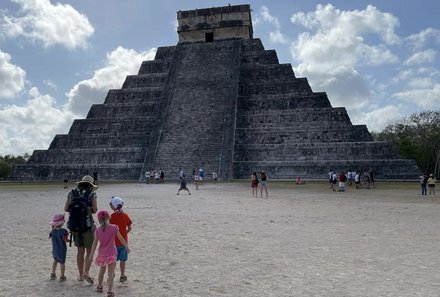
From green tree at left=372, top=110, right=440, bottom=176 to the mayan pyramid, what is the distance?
15.8m

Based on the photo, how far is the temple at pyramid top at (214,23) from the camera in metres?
39.1

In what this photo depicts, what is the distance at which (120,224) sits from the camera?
18.5 ft

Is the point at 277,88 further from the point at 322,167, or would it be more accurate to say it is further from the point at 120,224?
the point at 120,224

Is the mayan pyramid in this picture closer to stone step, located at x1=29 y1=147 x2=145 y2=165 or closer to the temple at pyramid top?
stone step, located at x1=29 y1=147 x2=145 y2=165

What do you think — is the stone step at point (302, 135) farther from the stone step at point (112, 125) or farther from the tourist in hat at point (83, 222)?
the tourist in hat at point (83, 222)

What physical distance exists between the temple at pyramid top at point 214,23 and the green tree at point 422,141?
61.0 feet

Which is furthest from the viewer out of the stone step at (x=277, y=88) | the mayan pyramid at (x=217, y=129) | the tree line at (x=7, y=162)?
the tree line at (x=7, y=162)

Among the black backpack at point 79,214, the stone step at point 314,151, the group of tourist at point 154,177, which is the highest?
the stone step at point 314,151

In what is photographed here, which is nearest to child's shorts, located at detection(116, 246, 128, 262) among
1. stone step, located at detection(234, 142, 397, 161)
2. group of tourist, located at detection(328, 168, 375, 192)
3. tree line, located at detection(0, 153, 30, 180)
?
group of tourist, located at detection(328, 168, 375, 192)

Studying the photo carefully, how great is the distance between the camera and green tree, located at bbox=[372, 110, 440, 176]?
4319 centimetres

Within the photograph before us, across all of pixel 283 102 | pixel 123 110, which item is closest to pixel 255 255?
pixel 283 102

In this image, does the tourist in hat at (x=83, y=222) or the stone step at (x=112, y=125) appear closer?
the tourist in hat at (x=83, y=222)

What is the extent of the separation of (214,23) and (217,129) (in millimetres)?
13483

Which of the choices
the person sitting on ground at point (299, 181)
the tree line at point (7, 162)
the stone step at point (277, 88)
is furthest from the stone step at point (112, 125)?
the tree line at point (7, 162)
